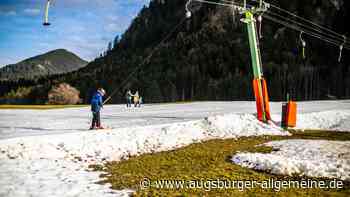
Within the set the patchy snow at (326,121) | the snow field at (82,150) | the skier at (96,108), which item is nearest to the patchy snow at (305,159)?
the snow field at (82,150)

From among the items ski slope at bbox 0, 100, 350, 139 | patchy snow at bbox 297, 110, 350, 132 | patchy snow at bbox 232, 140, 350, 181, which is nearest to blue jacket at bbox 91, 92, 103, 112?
Result: ski slope at bbox 0, 100, 350, 139

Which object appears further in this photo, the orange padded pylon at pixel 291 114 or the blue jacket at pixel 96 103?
the orange padded pylon at pixel 291 114

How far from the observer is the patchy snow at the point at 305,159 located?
12438 millimetres

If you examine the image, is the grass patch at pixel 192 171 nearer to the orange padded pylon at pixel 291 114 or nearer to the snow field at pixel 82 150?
the snow field at pixel 82 150

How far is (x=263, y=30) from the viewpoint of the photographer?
183m

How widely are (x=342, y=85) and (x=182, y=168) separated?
127872 mm

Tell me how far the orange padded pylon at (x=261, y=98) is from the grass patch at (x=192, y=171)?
6.44 meters

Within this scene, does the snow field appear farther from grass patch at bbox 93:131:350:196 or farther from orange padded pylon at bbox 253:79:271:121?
grass patch at bbox 93:131:350:196

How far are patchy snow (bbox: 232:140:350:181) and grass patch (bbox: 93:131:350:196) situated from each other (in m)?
0.55

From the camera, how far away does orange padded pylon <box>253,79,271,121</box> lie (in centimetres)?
2395

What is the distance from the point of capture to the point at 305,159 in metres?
14.0

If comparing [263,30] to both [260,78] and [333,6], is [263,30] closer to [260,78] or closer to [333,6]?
[333,6]

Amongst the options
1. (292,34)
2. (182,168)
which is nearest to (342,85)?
(292,34)

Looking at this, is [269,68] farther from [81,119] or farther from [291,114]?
[81,119]
